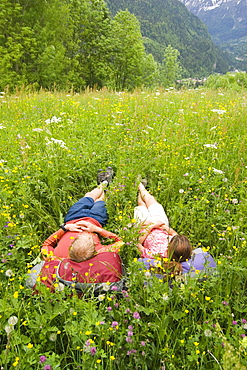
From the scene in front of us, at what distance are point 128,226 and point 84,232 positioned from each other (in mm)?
741

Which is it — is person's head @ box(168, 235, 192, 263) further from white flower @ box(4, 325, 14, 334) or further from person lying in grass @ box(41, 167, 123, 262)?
white flower @ box(4, 325, 14, 334)

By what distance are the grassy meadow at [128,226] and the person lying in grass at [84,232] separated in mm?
159

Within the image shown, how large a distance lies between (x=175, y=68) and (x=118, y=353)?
210 ft

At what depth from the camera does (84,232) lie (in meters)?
3.37

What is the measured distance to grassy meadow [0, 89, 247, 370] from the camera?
1920 mm

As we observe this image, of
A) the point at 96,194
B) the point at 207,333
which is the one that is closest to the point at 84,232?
the point at 96,194

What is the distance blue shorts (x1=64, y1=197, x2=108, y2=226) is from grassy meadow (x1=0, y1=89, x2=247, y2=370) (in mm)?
143

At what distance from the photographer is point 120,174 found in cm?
394

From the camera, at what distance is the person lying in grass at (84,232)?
9.09 feet

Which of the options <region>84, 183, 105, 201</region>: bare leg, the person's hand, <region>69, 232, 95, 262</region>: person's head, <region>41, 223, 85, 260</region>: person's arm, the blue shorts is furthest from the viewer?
<region>84, 183, 105, 201</region>: bare leg

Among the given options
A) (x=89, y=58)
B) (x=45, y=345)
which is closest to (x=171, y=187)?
(x=45, y=345)

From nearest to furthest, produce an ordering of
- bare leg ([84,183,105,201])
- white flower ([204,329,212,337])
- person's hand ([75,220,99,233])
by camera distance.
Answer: white flower ([204,329,212,337]) → person's hand ([75,220,99,233]) → bare leg ([84,183,105,201])

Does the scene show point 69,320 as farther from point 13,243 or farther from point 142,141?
point 142,141

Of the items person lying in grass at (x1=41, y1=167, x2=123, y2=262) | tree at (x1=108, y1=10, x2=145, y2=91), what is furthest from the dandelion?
tree at (x1=108, y1=10, x2=145, y2=91)
